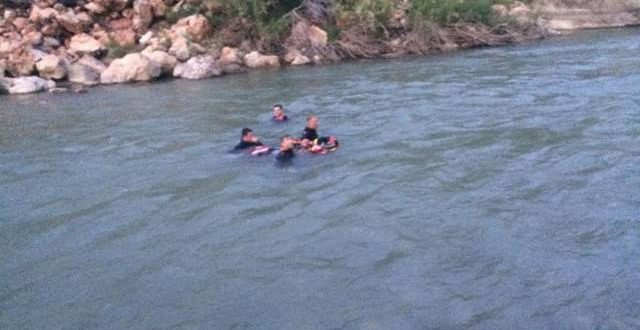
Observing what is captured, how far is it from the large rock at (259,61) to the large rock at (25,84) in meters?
6.73

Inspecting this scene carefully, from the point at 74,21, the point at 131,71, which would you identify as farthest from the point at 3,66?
the point at 131,71

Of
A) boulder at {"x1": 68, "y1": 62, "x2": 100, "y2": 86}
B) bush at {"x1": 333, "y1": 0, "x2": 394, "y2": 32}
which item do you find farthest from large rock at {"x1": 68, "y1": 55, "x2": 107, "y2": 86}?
bush at {"x1": 333, "y1": 0, "x2": 394, "y2": 32}

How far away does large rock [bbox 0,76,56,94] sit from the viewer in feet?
76.1

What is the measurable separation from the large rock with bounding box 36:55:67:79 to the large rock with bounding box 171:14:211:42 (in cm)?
440

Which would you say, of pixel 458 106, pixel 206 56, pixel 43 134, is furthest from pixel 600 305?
pixel 206 56

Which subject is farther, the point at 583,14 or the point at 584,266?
the point at 583,14

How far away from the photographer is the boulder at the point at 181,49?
2566 cm

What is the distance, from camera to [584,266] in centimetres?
830

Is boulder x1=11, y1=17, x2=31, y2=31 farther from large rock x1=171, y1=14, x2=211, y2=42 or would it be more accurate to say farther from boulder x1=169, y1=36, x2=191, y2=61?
boulder x1=169, y1=36, x2=191, y2=61

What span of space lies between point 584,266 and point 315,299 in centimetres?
307

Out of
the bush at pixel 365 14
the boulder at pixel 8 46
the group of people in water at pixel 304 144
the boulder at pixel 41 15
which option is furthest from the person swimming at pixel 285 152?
the boulder at pixel 41 15

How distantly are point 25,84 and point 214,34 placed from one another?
287 inches

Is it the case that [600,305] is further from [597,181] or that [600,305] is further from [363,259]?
[597,181]

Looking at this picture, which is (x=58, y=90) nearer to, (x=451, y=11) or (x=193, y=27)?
(x=193, y=27)
